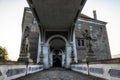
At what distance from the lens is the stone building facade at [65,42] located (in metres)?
17.6

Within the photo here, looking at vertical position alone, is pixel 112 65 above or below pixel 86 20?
below

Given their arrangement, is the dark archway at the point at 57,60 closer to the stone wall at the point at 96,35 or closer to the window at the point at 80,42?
the window at the point at 80,42

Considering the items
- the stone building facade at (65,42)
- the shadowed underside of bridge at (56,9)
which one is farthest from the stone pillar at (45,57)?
the shadowed underside of bridge at (56,9)

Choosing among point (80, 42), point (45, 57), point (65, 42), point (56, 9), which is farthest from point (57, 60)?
point (56, 9)

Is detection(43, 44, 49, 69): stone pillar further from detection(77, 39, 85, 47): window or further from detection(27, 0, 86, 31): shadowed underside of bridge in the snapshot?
detection(77, 39, 85, 47): window

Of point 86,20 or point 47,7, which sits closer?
point 47,7

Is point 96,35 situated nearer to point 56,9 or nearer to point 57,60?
point 57,60

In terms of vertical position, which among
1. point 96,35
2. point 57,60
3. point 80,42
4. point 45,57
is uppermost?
point 96,35

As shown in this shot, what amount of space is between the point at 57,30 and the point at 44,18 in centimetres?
462

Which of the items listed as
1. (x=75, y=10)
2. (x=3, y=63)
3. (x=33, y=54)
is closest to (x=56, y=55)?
(x=33, y=54)

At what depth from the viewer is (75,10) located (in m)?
11.4

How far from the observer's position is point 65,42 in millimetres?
18406

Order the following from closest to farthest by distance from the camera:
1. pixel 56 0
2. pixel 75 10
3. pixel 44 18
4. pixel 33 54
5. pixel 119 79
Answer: pixel 119 79 < pixel 56 0 < pixel 75 10 < pixel 44 18 < pixel 33 54

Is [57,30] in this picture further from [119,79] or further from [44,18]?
[119,79]
